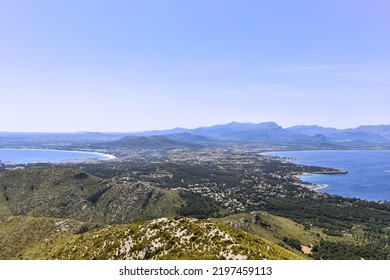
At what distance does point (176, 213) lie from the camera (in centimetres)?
18938

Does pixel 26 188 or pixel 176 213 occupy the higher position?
pixel 26 188

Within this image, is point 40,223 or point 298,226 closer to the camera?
point 40,223

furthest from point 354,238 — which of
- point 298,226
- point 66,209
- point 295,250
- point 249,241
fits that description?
point 66,209

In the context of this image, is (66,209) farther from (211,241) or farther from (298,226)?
(211,241)

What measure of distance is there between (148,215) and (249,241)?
5203 inches

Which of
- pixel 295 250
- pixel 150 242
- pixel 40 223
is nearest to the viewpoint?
pixel 150 242

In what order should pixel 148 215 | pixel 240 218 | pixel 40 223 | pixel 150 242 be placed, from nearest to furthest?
pixel 150 242
pixel 40 223
pixel 240 218
pixel 148 215

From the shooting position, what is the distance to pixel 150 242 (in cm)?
5906

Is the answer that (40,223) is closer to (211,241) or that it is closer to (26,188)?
(211,241)

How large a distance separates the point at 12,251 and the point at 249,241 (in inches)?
3156
